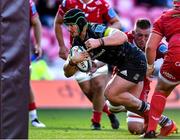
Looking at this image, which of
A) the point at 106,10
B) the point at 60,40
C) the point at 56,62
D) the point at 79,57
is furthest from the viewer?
the point at 56,62

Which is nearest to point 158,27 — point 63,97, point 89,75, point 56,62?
point 89,75

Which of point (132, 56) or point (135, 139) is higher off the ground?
point (132, 56)

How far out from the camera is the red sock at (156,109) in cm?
848

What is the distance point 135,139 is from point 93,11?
313 centimetres

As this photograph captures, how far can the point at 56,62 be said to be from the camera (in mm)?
19656

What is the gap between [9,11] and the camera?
19.2ft

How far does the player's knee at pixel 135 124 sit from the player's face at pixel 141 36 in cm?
98

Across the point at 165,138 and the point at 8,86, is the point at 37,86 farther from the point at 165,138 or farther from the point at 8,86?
the point at 8,86

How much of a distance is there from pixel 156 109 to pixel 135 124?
1.30m

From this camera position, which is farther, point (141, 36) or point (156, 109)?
point (141, 36)

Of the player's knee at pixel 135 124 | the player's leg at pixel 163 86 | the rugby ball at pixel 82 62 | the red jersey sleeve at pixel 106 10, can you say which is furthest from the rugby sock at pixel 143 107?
the red jersey sleeve at pixel 106 10

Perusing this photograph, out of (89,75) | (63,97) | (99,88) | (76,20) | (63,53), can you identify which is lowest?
(63,97)

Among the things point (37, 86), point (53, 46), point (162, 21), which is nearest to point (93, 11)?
point (162, 21)

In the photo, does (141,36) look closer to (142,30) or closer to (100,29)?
(142,30)
